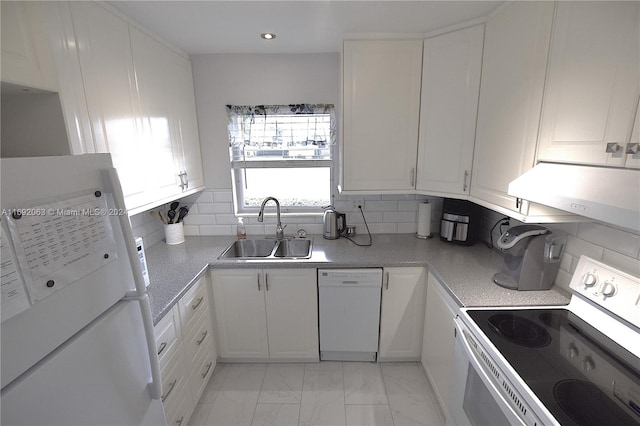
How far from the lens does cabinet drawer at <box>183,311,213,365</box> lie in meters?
1.68

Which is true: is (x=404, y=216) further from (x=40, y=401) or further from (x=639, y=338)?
(x=40, y=401)

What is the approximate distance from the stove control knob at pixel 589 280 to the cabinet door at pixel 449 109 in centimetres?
74

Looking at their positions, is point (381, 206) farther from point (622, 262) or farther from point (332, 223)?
point (622, 262)

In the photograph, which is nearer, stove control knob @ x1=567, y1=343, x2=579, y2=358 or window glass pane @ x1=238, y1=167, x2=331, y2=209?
stove control knob @ x1=567, y1=343, x2=579, y2=358

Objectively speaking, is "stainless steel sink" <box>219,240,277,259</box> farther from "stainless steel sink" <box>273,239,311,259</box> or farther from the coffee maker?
the coffee maker

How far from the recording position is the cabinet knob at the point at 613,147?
91cm

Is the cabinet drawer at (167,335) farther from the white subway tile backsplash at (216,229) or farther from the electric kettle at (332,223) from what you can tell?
the electric kettle at (332,223)

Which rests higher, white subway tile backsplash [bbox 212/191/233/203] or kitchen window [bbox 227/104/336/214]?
kitchen window [bbox 227/104/336/214]

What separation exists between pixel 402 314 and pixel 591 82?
5.24 ft

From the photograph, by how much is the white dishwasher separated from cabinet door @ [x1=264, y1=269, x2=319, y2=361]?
0.06 m

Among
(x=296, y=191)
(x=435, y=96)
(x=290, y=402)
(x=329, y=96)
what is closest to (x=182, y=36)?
(x=329, y=96)

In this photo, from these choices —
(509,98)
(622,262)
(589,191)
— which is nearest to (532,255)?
(622,262)

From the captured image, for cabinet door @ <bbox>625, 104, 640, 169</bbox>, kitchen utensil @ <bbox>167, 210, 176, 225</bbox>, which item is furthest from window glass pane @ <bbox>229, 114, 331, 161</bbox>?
cabinet door @ <bbox>625, 104, 640, 169</bbox>

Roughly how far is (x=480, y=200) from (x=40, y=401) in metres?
1.97
